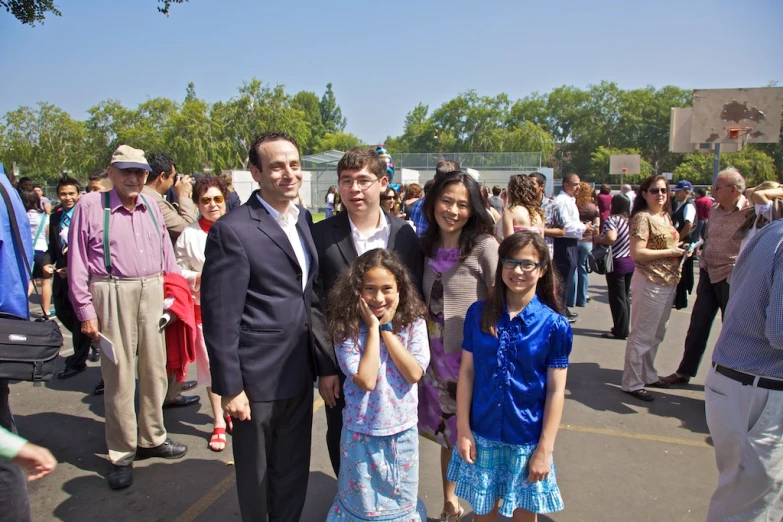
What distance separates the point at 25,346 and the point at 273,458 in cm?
120

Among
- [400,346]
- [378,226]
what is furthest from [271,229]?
[400,346]

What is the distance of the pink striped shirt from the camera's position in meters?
3.18

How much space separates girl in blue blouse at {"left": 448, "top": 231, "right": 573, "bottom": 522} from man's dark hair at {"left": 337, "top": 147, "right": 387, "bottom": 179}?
0.74 meters

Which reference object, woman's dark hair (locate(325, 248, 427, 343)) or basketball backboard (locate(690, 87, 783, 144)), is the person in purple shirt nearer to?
woman's dark hair (locate(325, 248, 427, 343))

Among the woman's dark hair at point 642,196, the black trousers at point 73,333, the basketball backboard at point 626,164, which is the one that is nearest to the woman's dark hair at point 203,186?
the black trousers at point 73,333

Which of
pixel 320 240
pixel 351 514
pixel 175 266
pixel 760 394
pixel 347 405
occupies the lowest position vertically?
pixel 351 514

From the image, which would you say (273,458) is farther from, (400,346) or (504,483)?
(504,483)

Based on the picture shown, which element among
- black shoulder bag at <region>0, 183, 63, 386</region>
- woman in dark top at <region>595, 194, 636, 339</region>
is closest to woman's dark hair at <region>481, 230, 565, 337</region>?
black shoulder bag at <region>0, 183, 63, 386</region>

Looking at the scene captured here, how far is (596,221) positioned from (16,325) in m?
9.15

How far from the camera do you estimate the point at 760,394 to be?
2.19 metres

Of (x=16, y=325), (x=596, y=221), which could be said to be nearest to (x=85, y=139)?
(x=596, y=221)

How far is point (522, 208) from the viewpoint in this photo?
5605 mm

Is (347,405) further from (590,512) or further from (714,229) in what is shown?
(714,229)

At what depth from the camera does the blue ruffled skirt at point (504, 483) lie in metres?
2.18
